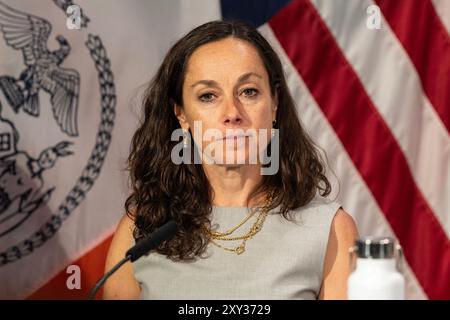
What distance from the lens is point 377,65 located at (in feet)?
7.61

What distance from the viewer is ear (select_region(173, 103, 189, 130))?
1758mm

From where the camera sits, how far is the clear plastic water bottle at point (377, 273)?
43.1 inches

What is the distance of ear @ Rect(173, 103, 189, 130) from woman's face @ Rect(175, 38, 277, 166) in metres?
0.01

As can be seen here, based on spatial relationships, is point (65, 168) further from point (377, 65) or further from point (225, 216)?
point (377, 65)

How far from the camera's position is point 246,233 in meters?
1.70

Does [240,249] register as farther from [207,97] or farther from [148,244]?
[148,244]

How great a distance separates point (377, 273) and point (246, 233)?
616 mm

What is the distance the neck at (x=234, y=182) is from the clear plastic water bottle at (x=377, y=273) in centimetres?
62

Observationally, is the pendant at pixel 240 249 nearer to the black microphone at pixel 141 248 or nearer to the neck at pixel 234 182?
the neck at pixel 234 182

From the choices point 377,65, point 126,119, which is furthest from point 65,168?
point 377,65

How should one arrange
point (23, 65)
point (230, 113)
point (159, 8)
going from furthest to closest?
point (159, 8), point (23, 65), point (230, 113)

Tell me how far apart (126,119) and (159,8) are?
0.31m

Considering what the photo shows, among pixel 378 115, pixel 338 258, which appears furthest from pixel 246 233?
pixel 378 115

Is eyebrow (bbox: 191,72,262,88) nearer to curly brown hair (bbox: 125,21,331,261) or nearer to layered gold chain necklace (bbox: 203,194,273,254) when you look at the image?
curly brown hair (bbox: 125,21,331,261)
